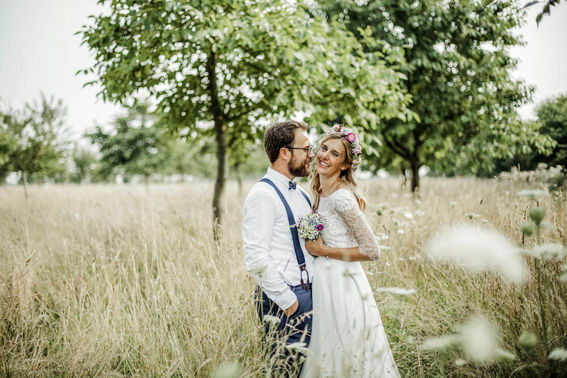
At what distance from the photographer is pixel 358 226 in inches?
78.8

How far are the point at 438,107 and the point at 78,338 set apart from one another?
28.2ft

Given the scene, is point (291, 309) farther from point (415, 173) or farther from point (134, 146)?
point (134, 146)

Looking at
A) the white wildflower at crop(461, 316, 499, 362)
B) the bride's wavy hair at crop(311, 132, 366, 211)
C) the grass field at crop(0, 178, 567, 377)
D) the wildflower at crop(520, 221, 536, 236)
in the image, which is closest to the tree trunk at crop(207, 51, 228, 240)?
the grass field at crop(0, 178, 567, 377)

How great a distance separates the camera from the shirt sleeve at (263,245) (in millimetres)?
1939

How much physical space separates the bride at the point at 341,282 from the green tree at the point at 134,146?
21.6 m

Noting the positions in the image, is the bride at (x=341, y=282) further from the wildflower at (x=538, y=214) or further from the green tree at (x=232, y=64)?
the green tree at (x=232, y=64)

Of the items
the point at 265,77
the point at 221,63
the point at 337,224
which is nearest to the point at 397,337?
the point at 337,224

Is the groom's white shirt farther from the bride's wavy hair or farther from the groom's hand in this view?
the bride's wavy hair

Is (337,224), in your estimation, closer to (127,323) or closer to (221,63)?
(127,323)

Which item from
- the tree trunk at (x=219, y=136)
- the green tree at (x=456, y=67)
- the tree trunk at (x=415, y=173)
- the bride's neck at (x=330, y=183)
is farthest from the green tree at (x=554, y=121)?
the bride's neck at (x=330, y=183)

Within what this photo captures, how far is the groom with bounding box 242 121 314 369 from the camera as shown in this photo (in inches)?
76.9

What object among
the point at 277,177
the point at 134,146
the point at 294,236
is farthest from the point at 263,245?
the point at 134,146

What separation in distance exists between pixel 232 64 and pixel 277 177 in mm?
3050

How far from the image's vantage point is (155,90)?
14.6 feet
